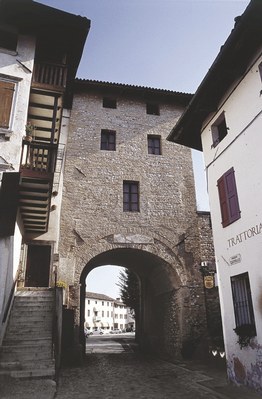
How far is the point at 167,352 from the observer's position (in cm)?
1445

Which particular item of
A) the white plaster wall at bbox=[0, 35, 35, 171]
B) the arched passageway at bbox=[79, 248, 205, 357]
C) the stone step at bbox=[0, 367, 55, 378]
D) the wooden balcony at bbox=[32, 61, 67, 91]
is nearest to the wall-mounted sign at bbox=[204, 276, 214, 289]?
the arched passageway at bbox=[79, 248, 205, 357]

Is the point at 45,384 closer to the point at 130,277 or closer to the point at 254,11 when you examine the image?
the point at 254,11

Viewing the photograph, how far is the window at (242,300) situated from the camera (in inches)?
298

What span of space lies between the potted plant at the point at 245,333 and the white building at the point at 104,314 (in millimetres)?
61623

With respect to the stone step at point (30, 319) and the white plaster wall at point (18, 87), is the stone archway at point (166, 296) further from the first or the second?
the white plaster wall at point (18, 87)

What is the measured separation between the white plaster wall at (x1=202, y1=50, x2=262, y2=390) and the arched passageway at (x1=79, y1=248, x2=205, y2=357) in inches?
188

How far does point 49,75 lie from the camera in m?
10.1

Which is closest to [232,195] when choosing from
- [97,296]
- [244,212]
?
[244,212]

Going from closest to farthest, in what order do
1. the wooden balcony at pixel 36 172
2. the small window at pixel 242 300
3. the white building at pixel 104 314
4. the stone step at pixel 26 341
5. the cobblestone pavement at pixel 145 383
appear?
the cobblestone pavement at pixel 145 383 < the small window at pixel 242 300 < the wooden balcony at pixel 36 172 < the stone step at pixel 26 341 < the white building at pixel 104 314

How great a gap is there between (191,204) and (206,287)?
12.7ft

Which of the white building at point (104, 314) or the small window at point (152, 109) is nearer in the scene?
the small window at point (152, 109)

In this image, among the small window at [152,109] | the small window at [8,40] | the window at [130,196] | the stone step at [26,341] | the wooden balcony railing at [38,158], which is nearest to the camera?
the wooden balcony railing at [38,158]

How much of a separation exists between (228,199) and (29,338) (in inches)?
273

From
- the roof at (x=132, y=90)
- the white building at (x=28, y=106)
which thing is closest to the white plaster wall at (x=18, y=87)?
the white building at (x=28, y=106)
